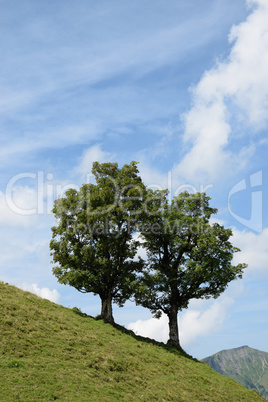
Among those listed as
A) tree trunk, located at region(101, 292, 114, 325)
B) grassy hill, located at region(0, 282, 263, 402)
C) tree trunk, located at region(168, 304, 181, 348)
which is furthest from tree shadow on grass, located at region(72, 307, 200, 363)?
tree trunk, located at region(168, 304, 181, 348)

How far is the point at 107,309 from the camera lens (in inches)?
1695

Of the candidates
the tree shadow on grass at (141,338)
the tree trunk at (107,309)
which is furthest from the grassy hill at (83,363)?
the tree trunk at (107,309)

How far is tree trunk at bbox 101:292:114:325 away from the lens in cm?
4256

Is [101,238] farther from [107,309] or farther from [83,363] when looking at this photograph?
[83,363]

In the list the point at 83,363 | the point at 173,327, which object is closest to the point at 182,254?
the point at 173,327

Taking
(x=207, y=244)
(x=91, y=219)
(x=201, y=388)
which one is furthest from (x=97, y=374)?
(x=207, y=244)

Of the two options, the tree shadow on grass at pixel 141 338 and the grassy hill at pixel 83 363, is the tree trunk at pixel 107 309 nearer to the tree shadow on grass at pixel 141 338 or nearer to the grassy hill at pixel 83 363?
the tree shadow on grass at pixel 141 338

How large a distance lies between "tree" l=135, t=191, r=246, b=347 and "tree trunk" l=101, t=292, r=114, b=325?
3.83m

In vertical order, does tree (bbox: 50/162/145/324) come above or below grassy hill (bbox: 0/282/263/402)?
above

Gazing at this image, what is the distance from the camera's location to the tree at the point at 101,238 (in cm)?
Answer: 4284

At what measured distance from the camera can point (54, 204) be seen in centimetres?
4728

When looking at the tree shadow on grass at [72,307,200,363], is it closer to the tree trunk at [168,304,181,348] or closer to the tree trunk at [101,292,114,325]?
the tree trunk at [101,292,114,325]

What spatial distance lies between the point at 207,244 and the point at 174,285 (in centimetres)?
720

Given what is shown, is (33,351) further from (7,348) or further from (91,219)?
(91,219)
